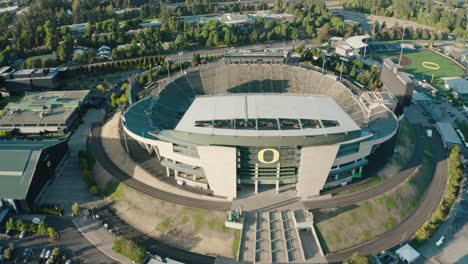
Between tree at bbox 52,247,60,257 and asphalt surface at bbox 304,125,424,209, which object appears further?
asphalt surface at bbox 304,125,424,209

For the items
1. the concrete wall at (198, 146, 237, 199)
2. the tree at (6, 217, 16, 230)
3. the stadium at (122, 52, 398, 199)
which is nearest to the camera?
the concrete wall at (198, 146, 237, 199)

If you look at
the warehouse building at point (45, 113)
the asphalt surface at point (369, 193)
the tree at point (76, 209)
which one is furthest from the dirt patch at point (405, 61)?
the tree at point (76, 209)

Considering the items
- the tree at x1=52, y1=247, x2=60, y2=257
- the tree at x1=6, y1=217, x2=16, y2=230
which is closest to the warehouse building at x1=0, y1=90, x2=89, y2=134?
the tree at x1=6, y1=217, x2=16, y2=230

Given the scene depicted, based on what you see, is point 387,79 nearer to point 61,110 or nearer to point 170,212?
point 170,212

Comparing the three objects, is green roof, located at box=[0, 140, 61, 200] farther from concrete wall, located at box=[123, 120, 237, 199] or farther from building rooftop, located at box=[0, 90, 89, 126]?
concrete wall, located at box=[123, 120, 237, 199]

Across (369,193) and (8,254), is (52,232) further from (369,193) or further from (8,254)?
(369,193)

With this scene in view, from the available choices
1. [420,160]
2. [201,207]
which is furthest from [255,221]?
[420,160]

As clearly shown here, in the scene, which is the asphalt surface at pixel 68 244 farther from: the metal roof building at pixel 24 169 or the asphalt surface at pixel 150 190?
the asphalt surface at pixel 150 190

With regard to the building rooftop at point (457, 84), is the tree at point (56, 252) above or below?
below
